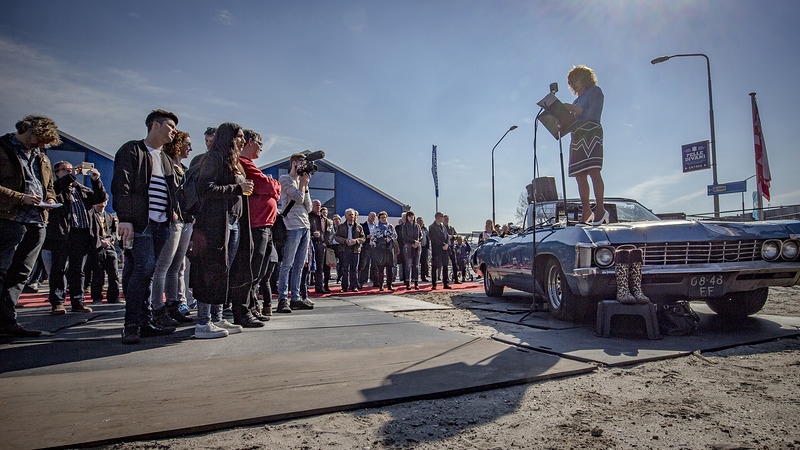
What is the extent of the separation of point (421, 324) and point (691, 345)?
2365 millimetres

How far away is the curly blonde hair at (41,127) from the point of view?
3.93 meters

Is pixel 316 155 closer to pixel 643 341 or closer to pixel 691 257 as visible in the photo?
pixel 643 341

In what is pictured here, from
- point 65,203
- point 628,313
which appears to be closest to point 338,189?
point 65,203

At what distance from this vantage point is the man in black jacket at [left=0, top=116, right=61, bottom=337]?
11.9 feet

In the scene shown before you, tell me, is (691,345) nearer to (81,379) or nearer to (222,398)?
(222,398)

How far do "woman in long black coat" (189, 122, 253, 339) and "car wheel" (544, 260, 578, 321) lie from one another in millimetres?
3248

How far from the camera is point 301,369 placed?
8.69 ft

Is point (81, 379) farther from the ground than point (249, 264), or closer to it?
closer to it

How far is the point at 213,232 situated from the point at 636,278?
11.8 ft

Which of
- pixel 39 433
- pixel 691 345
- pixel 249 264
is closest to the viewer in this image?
pixel 39 433

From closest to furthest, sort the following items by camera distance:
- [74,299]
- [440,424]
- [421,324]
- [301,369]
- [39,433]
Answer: [39,433]
[440,424]
[301,369]
[421,324]
[74,299]

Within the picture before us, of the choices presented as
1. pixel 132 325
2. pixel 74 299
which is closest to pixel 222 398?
pixel 132 325

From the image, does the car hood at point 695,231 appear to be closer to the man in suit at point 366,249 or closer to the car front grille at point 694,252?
the car front grille at point 694,252

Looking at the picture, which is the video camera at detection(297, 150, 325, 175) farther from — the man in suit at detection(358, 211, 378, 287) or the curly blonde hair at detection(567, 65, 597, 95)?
the man in suit at detection(358, 211, 378, 287)
